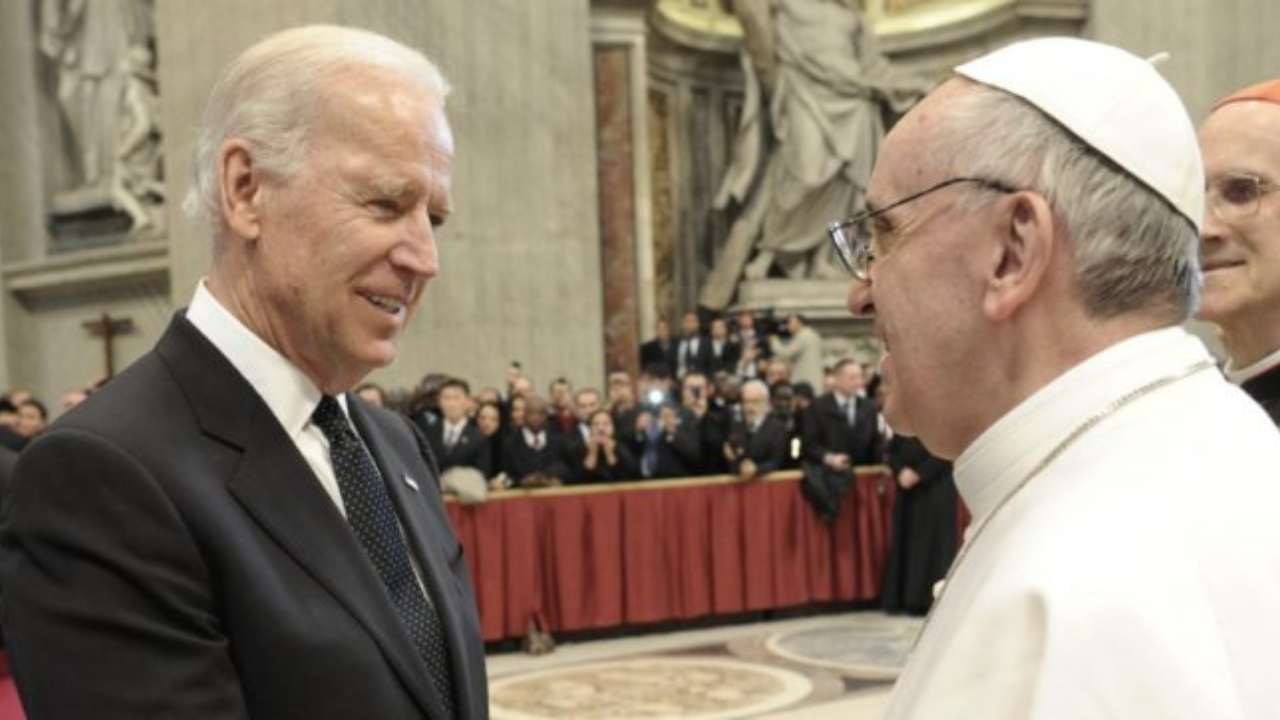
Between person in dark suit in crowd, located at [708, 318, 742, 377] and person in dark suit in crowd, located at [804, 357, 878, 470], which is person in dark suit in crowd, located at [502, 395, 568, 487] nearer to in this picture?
person in dark suit in crowd, located at [804, 357, 878, 470]

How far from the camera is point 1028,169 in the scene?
52.7 inches

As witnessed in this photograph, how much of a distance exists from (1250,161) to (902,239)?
132 centimetres

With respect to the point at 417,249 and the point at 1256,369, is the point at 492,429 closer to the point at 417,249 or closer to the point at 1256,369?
the point at 1256,369

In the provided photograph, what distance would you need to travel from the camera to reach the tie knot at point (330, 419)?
192 cm

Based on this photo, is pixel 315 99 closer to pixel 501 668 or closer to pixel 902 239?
pixel 902 239

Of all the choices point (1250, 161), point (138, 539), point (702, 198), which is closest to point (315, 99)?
point (138, 539)

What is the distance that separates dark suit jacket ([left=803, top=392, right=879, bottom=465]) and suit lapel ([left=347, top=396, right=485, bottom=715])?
8.29m

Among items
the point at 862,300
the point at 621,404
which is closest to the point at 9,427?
the point at 621,404

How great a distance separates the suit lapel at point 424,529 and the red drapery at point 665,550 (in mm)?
6420

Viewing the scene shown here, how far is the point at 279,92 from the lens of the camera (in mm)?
1728

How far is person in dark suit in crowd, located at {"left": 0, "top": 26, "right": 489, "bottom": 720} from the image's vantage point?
5.08 feet

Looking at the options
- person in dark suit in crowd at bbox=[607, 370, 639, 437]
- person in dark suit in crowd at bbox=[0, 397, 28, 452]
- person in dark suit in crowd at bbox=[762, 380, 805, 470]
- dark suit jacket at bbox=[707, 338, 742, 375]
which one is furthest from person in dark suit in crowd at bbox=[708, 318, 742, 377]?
person in dark suit in crowd at bbox=[0, 397, 28, 452]

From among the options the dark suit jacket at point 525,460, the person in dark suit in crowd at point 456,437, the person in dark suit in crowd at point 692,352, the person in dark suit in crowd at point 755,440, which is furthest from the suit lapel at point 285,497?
the person in dark suit in crowd at point 692,352

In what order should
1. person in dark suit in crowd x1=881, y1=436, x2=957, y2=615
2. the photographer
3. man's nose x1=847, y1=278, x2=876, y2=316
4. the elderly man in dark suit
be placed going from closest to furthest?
man's nose x1=847, y1=278, x2=876, y2=316, person in dark suit in crowd x1=881, y1=436, x2=957, y2=615, the elderly man in dark suit, the photographer
